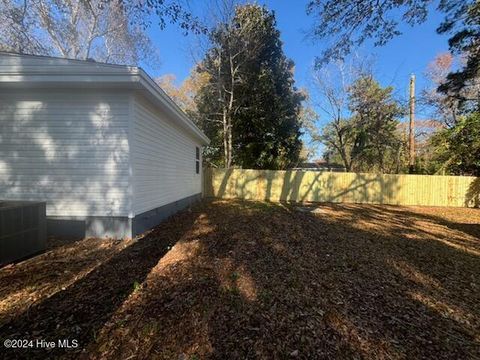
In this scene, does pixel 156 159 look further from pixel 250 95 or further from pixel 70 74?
pixel 250 95

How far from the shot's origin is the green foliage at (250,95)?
1552 centimetres

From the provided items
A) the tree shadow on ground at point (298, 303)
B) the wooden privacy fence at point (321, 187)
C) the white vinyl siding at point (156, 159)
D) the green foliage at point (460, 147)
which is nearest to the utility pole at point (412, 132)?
the green foliage at point (460, 147)

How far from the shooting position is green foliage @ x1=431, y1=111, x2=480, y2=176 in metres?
11.2

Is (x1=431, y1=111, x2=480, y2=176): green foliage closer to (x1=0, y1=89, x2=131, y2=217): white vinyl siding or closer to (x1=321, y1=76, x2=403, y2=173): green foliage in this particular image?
(x1=321, y1=76, x2=403, y2=173): green foliage

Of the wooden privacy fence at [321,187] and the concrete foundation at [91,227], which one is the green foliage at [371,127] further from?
the concrete foundation at [91,227]

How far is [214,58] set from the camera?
16.1m

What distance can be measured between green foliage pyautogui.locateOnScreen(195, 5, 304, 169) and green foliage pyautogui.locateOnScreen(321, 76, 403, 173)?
4864mm

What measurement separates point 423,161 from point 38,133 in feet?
Answer: 63.4

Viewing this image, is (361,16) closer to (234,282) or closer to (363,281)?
(363,281)

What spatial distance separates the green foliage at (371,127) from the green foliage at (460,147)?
545cm

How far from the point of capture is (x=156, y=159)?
6.66 m

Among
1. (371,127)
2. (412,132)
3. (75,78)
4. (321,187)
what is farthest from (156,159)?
(371,127)

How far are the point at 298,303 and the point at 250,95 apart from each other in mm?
14652

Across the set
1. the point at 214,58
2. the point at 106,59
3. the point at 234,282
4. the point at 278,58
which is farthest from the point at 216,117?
the point at 234,282
